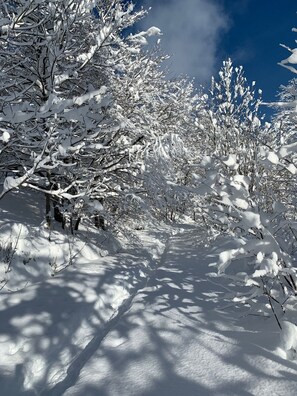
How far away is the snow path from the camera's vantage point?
7.45ft

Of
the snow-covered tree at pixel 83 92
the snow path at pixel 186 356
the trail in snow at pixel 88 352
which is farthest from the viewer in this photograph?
the snow-covered tree at pixel 83 92

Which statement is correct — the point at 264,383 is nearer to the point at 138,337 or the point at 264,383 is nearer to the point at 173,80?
the point at 138,337

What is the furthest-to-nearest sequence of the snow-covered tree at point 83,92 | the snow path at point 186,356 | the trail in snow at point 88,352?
the snow-covered tree at point 83,92 → the trail in snow at point 88,352 → the snow path at point 186,356

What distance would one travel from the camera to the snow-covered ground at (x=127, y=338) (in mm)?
2359

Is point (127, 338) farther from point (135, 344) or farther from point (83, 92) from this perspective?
point (83, 92)

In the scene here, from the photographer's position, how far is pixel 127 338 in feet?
10.7

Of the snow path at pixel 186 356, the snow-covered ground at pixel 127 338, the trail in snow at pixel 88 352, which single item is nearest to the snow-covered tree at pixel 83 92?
the snow-covered ground at pixel 127 338

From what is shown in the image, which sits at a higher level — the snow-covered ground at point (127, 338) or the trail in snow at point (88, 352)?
the snow-covered ground at point (127, 338)

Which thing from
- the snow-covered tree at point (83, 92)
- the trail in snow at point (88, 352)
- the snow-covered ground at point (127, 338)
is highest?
the snow-covered tree at point (83, 92)

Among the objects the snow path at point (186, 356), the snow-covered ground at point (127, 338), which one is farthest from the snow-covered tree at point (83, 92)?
the snow path at point (186, 356)

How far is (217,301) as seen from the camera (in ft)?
13.5

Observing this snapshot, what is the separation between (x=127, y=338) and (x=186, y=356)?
77 cm

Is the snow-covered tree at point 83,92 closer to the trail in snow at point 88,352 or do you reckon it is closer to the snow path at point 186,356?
the trail in snow at point 88,352

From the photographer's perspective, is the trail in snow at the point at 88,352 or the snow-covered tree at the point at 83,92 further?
the snow-covered tree at the point at 83,92
